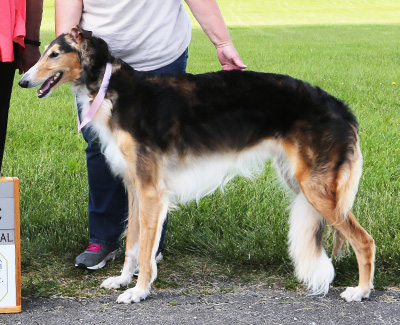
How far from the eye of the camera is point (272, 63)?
1480 cm

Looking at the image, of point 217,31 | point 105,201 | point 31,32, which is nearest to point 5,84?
point 31,32

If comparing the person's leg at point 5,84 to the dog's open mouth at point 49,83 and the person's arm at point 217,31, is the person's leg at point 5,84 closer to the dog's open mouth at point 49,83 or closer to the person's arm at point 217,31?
the dog's open mouth at point 49,83

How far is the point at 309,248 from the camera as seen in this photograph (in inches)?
153

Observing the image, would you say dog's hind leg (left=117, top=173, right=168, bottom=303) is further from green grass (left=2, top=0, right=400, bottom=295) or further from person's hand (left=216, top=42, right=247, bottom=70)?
person's hand (left=216, top=42, right=247, bottom=70)

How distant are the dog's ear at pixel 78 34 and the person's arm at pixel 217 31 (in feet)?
2.90

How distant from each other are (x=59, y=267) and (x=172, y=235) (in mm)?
868

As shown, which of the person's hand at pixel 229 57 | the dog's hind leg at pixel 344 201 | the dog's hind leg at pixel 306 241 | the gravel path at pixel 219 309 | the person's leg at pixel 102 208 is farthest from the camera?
the person's leg at pixel 102 208

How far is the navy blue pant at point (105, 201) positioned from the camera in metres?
4.30

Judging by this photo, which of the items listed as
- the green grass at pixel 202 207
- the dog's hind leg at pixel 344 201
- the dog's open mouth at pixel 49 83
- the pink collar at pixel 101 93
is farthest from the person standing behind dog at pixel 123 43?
the dog's hind leg at pixel 344 201

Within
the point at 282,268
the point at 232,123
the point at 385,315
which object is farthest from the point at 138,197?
the point at 385,315

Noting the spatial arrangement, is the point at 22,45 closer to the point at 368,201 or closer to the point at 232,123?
the point at 232,123

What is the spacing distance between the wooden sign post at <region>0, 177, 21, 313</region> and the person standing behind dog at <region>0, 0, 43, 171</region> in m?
0.74

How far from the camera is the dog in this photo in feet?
11.9

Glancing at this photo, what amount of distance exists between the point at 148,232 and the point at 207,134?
70 centimetres
